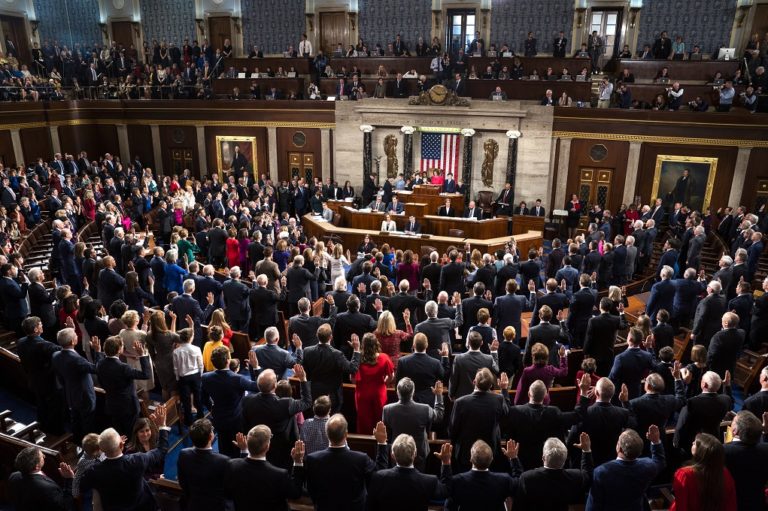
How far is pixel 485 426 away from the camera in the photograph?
4242 millimetres

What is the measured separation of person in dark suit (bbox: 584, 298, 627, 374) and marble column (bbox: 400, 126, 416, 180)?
12.2 meters

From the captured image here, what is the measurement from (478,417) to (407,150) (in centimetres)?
1453

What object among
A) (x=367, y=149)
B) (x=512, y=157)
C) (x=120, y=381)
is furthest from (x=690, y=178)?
(x=120, y=381)

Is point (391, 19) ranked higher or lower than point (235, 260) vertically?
higher

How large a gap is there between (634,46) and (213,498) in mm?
20137

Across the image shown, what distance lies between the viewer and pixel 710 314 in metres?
7.08

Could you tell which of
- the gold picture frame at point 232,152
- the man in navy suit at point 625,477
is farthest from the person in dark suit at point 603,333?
the gold picture frame at point 232,152

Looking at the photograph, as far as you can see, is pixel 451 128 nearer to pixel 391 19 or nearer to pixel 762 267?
pixel 391 19

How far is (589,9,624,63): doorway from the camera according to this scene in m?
18.7

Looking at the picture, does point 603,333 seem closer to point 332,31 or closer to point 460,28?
point 460,28

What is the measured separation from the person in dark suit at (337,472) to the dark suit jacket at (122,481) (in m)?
1.14

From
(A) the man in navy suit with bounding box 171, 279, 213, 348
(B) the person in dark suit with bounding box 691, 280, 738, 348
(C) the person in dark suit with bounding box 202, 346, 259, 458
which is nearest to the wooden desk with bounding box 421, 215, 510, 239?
(B) the person in dark suit with bounding box 691, 280, 738, 348

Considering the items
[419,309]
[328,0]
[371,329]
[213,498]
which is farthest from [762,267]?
[328,0]

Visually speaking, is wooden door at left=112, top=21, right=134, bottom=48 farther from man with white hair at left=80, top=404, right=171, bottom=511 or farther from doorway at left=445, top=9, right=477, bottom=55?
man with white hair at left=80, top=404, right=171, bottom=511
